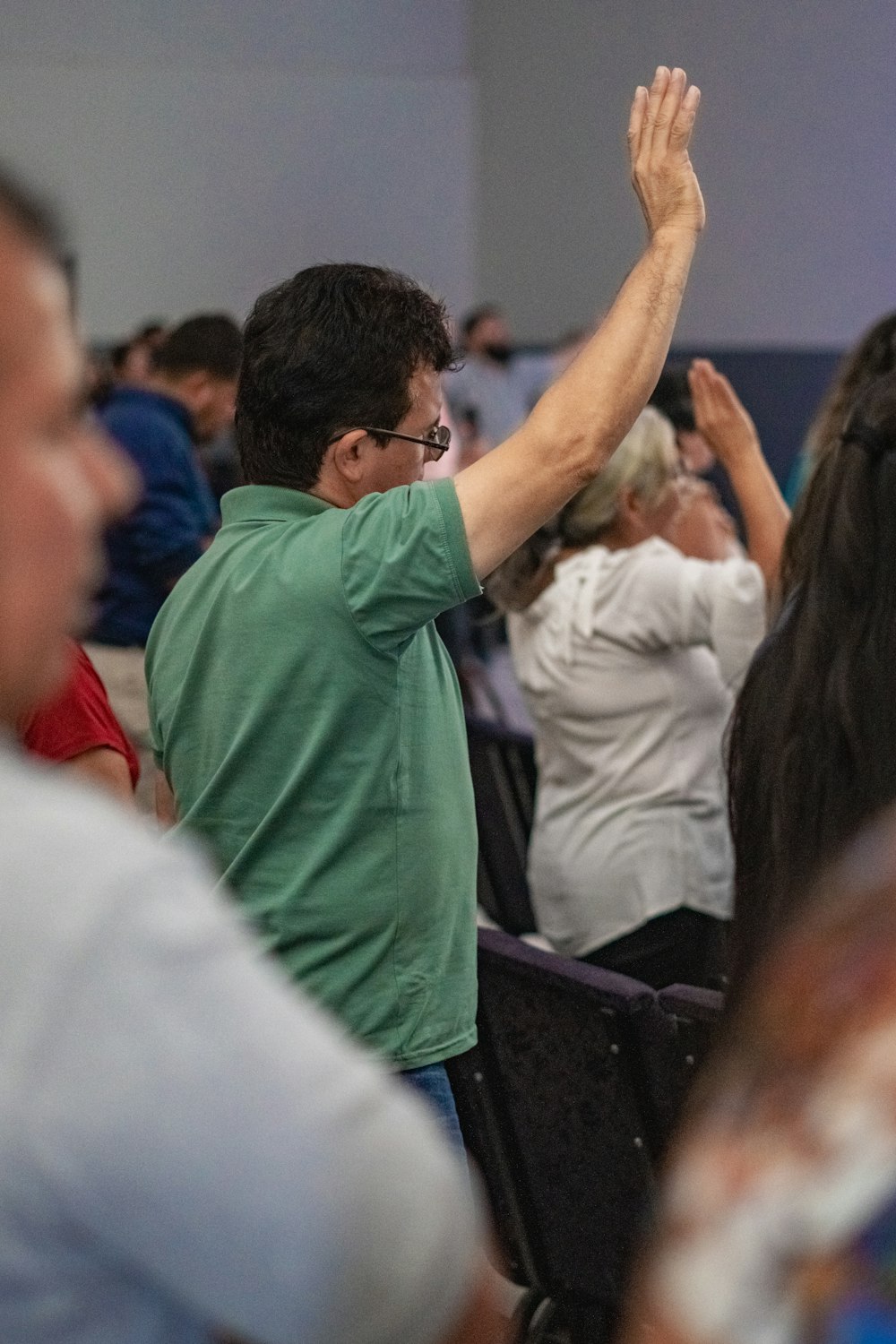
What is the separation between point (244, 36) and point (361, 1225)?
1043cm

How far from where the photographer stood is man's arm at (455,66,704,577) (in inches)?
61.4

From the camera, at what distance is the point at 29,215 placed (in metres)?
0.69

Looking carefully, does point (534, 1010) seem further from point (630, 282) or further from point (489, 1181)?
point (630, 282)

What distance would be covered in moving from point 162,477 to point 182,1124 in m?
4.20

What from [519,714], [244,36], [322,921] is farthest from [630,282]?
[244,36]

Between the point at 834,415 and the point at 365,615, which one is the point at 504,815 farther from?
the point at 365,615

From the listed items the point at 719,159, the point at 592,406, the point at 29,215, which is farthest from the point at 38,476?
the point at 719,159

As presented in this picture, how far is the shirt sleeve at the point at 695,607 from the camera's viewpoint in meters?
2.76

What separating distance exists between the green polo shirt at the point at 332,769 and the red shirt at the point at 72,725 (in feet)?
0.76

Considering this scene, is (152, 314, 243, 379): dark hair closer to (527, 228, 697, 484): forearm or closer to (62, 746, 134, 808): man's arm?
(62, 746, 134, 808): man's arm

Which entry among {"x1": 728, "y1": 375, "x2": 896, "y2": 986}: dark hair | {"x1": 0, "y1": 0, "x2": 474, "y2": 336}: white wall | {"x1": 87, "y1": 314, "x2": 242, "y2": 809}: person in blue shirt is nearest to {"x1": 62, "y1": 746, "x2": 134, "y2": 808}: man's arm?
{"x1": 728, "y1": 375, "x2": 896, "y2": 986}: dark hair

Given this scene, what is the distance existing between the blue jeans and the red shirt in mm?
549

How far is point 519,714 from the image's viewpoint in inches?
303

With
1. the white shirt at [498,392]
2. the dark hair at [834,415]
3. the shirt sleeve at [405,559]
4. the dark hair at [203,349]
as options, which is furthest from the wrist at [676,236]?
the white shirt at [498,392]
